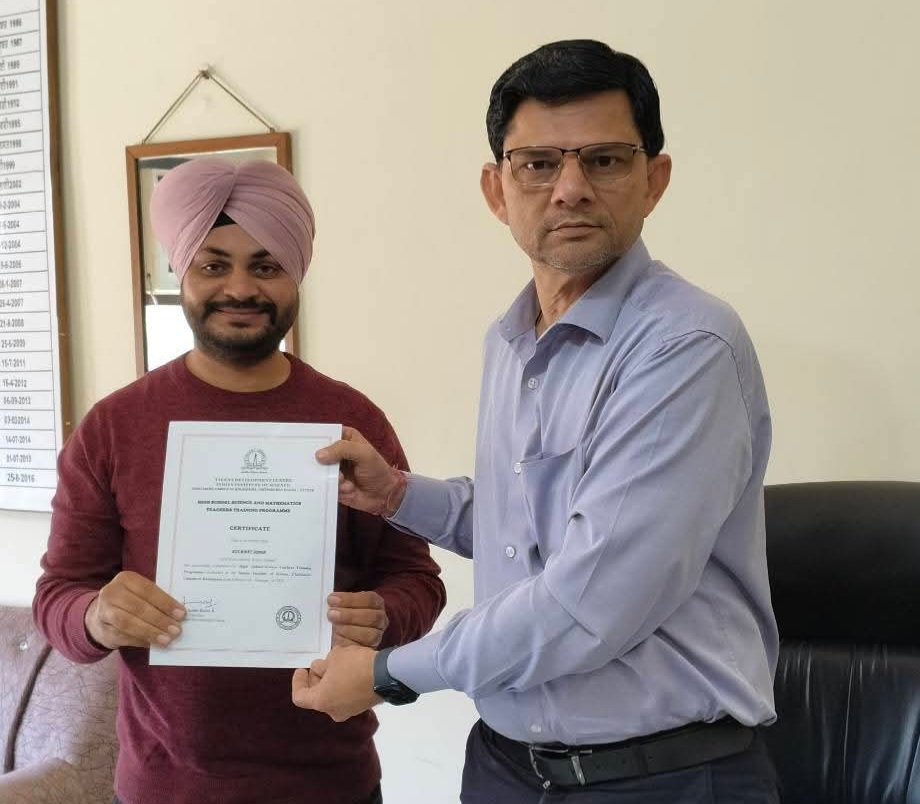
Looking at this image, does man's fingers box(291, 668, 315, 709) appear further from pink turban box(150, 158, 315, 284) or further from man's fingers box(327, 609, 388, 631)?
pink turban box(150, 158, 315, 284)

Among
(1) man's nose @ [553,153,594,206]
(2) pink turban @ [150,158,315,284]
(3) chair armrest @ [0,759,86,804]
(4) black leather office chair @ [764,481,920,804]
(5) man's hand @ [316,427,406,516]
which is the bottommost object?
(3) chair armrest @ [0,759,86,804]

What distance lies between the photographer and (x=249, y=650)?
135 cm

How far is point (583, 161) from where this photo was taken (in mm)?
1207

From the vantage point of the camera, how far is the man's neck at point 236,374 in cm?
151

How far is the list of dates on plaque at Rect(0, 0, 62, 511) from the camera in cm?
265

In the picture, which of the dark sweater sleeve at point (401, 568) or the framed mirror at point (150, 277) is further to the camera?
the framed mirror at point (150, 277)

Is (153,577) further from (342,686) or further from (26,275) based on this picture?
(26,275)

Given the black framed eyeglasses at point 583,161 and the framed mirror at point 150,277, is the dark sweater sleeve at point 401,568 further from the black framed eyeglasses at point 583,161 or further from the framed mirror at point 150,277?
the framed mirror at point 150,277

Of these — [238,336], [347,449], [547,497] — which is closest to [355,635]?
[347,449]

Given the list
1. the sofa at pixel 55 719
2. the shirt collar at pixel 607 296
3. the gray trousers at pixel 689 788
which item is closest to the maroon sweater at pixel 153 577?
the gray trousers at pixel 689 788

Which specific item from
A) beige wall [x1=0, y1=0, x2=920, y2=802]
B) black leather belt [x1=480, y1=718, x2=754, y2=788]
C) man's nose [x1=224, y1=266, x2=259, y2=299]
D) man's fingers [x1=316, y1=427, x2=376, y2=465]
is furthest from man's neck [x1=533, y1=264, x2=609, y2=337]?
beige wall [x1=0, y1=0, x2=920, y2=802]

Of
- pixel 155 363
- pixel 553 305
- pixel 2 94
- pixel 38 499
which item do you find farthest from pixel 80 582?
pixel 2 94

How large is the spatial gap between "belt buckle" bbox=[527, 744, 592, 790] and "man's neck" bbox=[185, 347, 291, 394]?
0.65 m

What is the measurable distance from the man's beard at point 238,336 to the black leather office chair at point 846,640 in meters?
0.88
